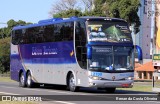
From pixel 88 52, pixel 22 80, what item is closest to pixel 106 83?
pixel 88 52

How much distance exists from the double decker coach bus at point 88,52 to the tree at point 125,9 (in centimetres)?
3415

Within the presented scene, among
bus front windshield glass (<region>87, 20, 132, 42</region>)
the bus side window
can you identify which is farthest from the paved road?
bus front windshield glass (<region>87, 20, 132, 42</region>)

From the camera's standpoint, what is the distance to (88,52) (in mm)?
24688

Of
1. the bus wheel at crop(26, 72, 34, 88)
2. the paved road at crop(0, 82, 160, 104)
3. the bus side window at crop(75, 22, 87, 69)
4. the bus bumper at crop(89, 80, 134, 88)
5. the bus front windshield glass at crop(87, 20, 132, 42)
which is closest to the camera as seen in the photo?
the paved road at crop(0, 82, 160, 104)

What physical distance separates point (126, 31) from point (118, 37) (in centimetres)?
74

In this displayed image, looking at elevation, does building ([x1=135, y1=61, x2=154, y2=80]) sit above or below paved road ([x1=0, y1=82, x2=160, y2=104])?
below

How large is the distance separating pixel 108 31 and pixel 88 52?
68.9 inches

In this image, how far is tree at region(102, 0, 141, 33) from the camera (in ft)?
208

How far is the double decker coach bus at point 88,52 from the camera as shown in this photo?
25.0 meters

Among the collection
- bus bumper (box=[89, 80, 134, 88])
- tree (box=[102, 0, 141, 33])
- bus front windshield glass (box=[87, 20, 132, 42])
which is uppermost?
tree (box=[102, 0, 141, 33])

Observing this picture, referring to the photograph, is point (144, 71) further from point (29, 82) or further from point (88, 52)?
point (88, 52)

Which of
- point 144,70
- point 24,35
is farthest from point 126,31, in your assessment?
point 144,70

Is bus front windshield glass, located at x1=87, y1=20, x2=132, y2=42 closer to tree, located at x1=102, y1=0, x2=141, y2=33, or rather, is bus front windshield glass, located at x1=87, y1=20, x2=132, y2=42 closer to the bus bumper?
the bus bumper

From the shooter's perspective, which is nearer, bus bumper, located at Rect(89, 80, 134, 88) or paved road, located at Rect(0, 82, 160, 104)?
paved road, located at Rect(0, 82, 160, 104)
